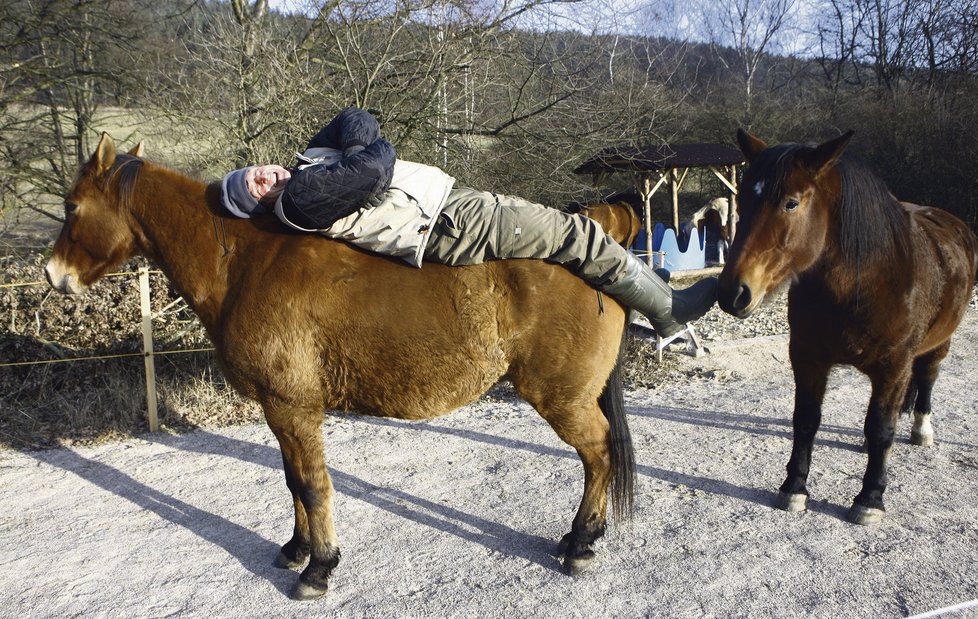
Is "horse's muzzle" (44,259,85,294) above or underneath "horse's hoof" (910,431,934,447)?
above

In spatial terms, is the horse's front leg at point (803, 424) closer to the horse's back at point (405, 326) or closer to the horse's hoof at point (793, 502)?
the horse's hoof at point (793, 502)

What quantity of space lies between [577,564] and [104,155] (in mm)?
3152

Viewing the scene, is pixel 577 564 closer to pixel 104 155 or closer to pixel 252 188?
pixel 252 188

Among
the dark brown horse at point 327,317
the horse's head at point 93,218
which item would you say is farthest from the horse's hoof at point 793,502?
the horse's head at point 93,218

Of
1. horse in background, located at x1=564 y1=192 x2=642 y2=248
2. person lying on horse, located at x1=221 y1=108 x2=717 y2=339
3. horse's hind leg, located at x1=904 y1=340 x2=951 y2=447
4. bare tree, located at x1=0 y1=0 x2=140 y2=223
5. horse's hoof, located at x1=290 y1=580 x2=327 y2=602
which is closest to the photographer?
person lying on horse, located at x1=221 y1=108 x2=717 y2=339

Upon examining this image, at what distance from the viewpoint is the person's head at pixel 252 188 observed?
9.92 ft

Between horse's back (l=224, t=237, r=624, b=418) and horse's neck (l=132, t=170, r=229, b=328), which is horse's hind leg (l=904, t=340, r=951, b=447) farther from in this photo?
horse's neck (l=132, t=170, r=229, b=328)

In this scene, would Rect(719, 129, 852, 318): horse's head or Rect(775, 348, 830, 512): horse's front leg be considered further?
Rect(775, 348, 830, 512): horse's front leg

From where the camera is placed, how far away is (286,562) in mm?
3408

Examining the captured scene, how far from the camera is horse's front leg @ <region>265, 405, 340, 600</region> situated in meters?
3.12

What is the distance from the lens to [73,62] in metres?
9.75

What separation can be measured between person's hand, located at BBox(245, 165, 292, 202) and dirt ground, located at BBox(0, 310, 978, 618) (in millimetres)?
1997

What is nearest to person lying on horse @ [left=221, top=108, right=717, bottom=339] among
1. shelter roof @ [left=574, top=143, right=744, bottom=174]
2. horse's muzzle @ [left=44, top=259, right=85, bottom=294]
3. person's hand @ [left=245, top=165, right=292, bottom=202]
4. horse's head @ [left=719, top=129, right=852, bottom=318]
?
person's hand @ [left=245, top=165, right=292, bottom=202]

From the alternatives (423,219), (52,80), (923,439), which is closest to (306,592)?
(423,219)
